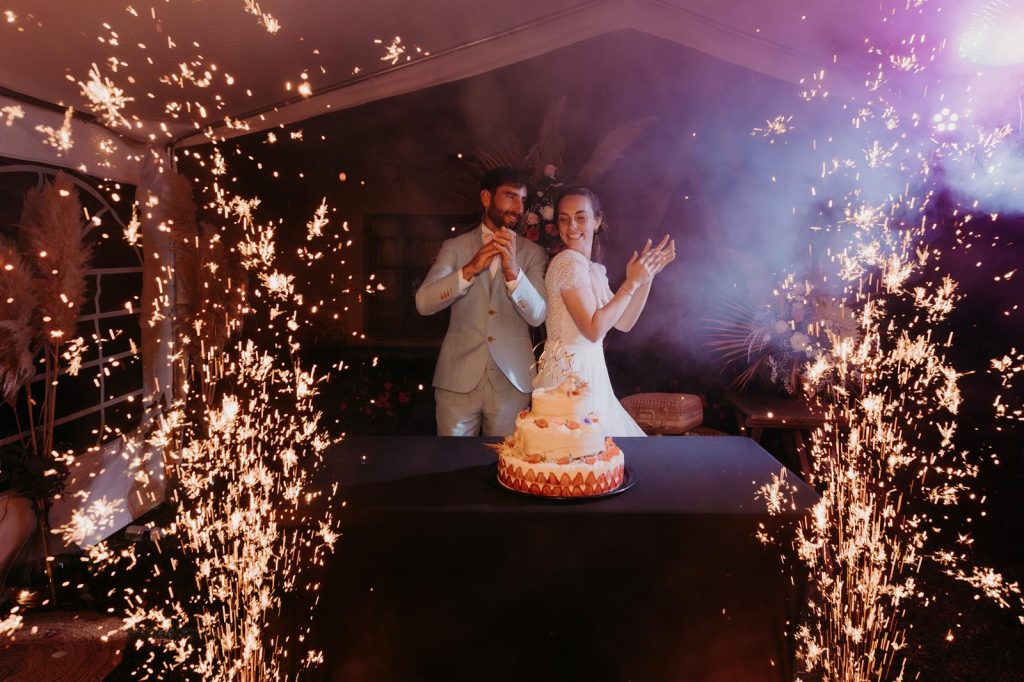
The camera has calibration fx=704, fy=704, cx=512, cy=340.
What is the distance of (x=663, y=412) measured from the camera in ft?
16.2

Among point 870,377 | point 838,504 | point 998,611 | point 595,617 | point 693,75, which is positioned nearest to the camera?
point 595,617

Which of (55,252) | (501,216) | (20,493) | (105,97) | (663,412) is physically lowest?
(20,493)

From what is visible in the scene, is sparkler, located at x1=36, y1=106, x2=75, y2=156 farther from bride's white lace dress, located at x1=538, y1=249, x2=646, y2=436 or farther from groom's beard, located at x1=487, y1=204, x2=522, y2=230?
bride's white lace dress, located at x1=538, y1=249, x2=646, y2=436

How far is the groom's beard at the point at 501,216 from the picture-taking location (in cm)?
426

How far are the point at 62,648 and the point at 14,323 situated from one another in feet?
5.41

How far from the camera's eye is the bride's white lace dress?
380 centimetres

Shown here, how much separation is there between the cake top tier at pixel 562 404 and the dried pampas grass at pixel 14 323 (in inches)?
113

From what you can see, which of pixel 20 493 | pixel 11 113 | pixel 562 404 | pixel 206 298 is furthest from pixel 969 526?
pixel 11 113

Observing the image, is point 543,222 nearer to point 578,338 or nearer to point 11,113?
point 578,338

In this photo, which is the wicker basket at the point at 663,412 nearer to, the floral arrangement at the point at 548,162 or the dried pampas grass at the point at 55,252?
the floral arrangement at the point at 548,162

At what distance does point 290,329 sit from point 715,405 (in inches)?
151

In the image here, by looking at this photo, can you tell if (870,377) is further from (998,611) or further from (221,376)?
(221,376)

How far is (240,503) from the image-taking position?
515 cm

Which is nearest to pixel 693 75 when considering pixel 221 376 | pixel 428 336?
pixel 428 336
